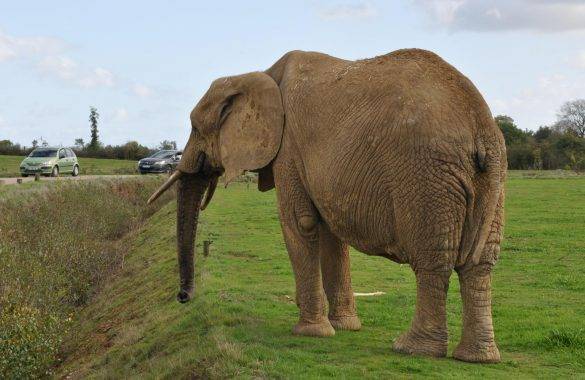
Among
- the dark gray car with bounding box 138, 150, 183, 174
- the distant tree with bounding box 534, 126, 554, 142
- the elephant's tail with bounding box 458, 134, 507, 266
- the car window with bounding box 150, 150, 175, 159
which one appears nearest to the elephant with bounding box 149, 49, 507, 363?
the elephant's tail with bounding box 458, 134, 507, 266

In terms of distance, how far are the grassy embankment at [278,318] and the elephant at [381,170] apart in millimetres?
563

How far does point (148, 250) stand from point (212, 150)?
40.0ft

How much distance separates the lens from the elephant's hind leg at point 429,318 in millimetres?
8758

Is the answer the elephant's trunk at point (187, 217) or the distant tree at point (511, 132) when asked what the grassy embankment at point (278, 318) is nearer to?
the elephant's trunk at point (187, 217)

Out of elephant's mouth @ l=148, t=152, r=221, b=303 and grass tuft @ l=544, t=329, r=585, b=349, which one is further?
elephant's mouth @ l=148, t=152, r=221, b=303

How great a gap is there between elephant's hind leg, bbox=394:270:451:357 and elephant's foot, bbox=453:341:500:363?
0.18 m

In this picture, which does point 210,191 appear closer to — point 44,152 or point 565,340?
point 565,340

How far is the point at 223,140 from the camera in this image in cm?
1120

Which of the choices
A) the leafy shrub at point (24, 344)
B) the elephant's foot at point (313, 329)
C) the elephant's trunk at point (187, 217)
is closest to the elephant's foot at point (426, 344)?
the elephant's foot at point (313, 329)

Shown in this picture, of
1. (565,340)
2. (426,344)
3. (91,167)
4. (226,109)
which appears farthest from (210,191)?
(91,167)

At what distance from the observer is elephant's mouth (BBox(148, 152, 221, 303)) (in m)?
12.1

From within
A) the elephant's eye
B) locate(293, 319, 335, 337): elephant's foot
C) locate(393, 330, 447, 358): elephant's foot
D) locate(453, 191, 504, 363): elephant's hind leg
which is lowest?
locate(293, 319, 335, 337): elephant's foot

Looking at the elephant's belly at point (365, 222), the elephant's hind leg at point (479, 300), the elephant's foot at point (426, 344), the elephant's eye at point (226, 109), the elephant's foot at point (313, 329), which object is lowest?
the elephant's foot at point (313, 329)

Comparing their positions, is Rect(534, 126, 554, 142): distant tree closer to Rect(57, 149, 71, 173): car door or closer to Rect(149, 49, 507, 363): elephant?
Rect(57, 149, 71, 173): car door
